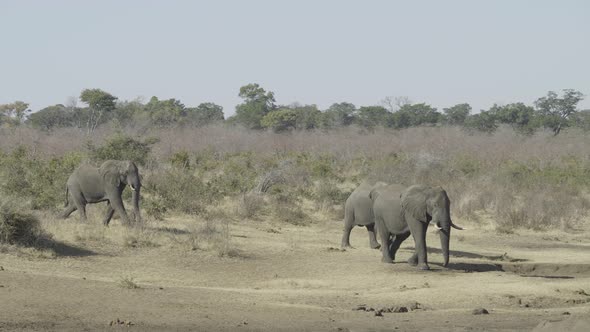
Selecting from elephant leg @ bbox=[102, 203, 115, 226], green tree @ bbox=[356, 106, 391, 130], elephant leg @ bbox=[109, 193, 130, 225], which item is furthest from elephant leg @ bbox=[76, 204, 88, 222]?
green tree @ bbox=[356, 106, 391, 130]

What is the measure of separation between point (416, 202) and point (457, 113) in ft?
206

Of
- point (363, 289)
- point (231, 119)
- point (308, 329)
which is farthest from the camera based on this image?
→ point (231, 119)

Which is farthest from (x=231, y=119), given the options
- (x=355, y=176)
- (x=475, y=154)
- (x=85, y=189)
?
(x=85, y=189)

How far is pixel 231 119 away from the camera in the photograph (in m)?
74.5

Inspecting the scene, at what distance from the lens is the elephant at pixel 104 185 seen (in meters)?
20.6

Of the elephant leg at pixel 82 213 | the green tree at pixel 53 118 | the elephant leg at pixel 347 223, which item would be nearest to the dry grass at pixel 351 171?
the elephant leg at pixel 82 213

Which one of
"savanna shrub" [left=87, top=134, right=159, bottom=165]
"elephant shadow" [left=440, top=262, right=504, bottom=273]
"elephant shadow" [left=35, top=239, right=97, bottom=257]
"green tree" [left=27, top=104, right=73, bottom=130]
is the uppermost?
"green tree" [left=27, top=104, right=73, bottom=130]

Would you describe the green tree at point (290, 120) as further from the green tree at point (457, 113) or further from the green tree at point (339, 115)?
the green tree at point (457, 113)

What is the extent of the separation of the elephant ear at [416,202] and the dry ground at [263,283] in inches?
34.8

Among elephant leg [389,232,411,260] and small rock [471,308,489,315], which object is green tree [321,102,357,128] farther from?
small rock [471,308,489,315]

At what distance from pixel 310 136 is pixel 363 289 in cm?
4050

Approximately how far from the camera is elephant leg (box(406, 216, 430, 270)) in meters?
17.2

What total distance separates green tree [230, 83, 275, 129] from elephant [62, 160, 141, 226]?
4954 centimetres

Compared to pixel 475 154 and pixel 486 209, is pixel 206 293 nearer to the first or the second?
pixel 486 209
